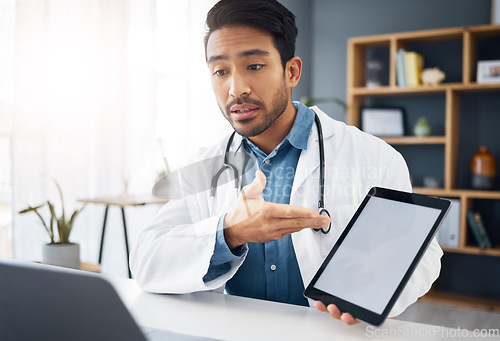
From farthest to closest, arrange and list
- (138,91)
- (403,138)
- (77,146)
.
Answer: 1. (403,138)
2. (138,91)
3. (77,146)

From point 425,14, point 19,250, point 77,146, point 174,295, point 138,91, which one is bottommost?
point 19,250

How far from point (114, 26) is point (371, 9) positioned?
2147 mm

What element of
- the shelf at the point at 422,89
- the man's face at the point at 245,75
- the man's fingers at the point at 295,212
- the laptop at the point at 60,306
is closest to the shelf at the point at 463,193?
the shelf at the point at 422,89

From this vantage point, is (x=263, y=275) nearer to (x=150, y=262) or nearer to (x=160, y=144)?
(x=150, y=262)

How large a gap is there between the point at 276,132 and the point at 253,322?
69 centimetres

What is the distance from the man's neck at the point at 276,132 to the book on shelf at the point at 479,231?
2258mm

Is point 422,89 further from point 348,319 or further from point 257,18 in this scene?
point 348,319

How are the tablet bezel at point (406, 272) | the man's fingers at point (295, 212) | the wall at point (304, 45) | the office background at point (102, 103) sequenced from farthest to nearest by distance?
the wall at point (304, 45) → the office background at point (102, 103) → the man's fingers at point (295, 212) → the tablet bezel at point (406, 272)

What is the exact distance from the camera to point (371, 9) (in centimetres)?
373

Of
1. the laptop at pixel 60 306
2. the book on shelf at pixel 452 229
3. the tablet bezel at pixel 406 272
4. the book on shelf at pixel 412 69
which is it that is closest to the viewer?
the laptop at pixel 60 306

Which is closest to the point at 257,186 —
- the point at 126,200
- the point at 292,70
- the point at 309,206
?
the point at 309,206

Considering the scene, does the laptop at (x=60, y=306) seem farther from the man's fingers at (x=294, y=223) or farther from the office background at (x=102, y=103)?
the office background at (x=102, y=103)

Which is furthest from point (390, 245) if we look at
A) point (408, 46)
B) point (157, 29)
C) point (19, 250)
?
point (408, 46)

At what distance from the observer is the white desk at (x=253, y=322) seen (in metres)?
0.75
